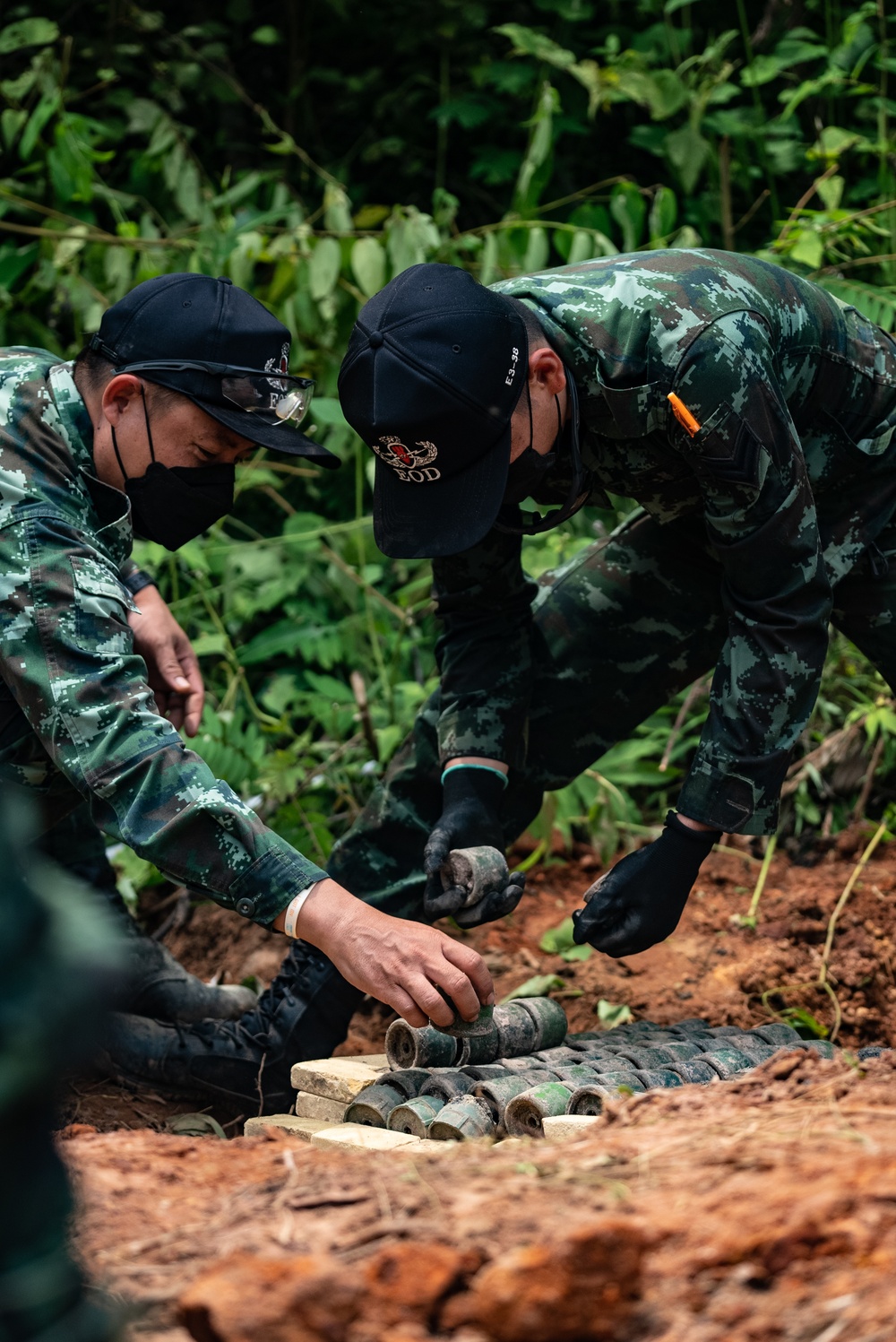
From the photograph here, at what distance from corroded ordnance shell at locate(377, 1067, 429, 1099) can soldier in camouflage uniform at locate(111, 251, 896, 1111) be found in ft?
1.07

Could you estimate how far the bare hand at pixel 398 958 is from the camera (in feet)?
7.77

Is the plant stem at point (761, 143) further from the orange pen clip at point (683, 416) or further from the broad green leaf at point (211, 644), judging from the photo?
the orange pen clip at point (683, 416)

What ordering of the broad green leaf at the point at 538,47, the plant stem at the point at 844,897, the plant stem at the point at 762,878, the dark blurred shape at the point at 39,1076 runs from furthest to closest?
the broad green leaf at the point at 538,47, the plant stem at the point at 762,878, the plant stem at the point at 844,897, the dark blurred shape at the point at 39,1076

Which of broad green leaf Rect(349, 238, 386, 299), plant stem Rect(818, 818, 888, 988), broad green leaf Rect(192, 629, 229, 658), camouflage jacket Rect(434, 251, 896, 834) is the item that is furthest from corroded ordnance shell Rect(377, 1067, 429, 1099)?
broad green leaf Rect(349, 238, 386, 299)

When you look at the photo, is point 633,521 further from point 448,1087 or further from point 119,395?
point 448,1087

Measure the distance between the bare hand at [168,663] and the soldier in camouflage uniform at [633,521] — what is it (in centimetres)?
58

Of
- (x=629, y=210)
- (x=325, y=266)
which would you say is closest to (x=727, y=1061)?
(x=325, y=266)

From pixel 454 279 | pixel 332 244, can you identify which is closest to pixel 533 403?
pixel 454 279

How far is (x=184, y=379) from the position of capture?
9.15 ft

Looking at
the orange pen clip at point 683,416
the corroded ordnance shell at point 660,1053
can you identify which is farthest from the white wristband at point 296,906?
the orange pen clip at point 683,416

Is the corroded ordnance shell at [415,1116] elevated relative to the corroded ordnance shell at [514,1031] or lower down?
elevated

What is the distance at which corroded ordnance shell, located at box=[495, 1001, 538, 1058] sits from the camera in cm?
285

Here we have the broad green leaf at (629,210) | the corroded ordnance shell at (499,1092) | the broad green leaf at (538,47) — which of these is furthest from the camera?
the broad green leaf at (538,47)

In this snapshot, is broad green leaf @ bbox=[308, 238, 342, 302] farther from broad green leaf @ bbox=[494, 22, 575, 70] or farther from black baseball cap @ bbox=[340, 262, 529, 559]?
black baseball cap @ bbox=[340, 262, 529, 559]
